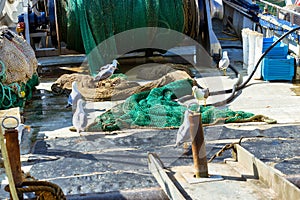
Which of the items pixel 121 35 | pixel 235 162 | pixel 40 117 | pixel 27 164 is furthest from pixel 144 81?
pixel 235 162

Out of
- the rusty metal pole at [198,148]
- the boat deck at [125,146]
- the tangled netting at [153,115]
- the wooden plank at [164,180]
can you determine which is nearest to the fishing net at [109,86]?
the boat deck at [125,146]

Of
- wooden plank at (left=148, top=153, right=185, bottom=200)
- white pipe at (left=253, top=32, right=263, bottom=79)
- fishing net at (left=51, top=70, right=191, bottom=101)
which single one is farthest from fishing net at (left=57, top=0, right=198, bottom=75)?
wooden plank at (left=148, top=153, right=185, bottom=200)

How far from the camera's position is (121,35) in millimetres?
10172

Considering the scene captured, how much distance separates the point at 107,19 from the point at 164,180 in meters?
7.65

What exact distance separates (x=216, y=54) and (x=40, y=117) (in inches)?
170

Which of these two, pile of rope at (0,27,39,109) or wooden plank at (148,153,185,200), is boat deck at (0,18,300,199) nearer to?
pile of rope at (0,27,39,109)

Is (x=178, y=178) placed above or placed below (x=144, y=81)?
above

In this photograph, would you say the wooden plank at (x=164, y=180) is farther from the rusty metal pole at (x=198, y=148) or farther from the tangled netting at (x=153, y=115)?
the tangled netting at (x=153, y=115)

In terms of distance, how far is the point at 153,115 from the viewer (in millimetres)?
6844

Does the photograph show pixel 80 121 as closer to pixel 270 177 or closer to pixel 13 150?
pixel 13 150

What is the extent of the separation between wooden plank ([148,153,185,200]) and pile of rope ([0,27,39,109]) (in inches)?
195

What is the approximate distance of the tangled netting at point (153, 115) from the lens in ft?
21.9

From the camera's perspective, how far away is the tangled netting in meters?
6.67

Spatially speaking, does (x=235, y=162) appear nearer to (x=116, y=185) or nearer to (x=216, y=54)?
(x=116, y=185)
